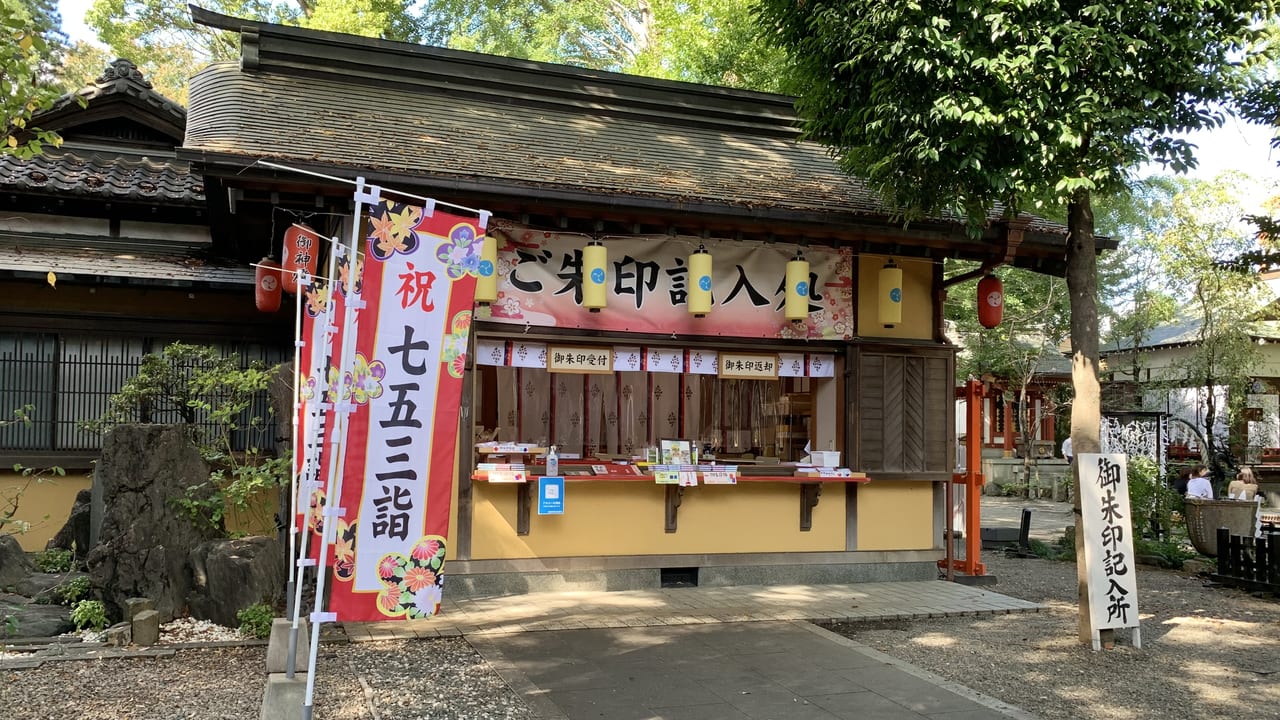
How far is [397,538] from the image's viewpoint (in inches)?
197

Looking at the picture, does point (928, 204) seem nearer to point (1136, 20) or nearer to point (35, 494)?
point (1136, 20)

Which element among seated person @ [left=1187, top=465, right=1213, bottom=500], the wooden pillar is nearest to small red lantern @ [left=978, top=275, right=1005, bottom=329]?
seated person @ [left=1187, top=465, right=1213, bottom=500]

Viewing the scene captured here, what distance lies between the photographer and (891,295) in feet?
33.9

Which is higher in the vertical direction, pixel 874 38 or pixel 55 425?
pixel 874 38

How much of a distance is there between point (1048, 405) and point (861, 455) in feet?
70.7

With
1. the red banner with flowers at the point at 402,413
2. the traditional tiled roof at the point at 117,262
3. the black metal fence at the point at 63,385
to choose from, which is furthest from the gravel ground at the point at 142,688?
the traditional tiled roof at the point at 117,262

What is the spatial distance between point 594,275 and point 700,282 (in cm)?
115

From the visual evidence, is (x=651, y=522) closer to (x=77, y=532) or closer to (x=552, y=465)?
(x=552, y=465)

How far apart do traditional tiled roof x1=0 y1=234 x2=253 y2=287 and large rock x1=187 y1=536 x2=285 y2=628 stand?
4553 mm

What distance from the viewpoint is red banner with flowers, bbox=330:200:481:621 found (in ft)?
16.1

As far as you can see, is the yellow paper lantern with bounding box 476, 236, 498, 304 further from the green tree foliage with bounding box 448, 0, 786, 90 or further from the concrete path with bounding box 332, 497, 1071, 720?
the green tree foliage with bounding box 448, 0, 786, 90

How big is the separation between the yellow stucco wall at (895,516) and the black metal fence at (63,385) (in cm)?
737

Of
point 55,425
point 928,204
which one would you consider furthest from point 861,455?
point 55,425

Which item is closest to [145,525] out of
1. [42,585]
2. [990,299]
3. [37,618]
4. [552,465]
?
[37,618]
